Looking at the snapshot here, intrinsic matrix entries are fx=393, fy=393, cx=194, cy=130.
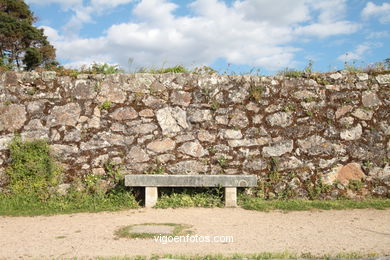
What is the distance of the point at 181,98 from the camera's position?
249 inches

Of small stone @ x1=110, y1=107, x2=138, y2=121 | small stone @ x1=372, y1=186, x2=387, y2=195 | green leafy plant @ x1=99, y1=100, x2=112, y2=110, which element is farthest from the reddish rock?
green leafy plant @ x1=99, y1=100, x2=112, y2=110

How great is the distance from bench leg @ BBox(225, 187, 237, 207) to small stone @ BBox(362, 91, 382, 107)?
2648 mm

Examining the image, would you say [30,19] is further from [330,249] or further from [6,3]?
[330,249]

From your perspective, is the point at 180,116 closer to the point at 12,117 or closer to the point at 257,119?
the point at 257,119

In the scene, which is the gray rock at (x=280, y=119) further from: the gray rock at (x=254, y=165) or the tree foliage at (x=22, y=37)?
the tree foliage at (x=22, y=37)

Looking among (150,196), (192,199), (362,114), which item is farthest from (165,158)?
(362,114)

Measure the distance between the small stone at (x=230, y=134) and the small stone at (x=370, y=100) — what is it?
215cm

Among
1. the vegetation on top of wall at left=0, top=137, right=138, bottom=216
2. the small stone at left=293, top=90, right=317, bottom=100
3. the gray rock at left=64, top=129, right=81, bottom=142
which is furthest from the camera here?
the small stone at left=293, top=90, right=317, bottom=100

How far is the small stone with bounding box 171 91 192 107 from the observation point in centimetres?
632

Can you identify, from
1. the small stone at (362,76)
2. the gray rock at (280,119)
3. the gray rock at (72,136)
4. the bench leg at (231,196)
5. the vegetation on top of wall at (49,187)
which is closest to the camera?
the vegetation on top of wall at (49,187)

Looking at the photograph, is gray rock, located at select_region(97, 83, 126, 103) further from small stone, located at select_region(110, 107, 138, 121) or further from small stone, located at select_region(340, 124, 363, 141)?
small stone, located at select_region(340, 124, 363, 141)

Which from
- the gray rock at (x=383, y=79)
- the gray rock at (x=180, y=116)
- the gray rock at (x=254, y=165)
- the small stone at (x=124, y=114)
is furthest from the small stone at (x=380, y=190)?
the small stone at (x=124, y=114)

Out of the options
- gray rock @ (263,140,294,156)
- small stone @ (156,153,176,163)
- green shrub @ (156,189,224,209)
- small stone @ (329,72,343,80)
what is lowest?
green shrub @ (156,189,224,209)

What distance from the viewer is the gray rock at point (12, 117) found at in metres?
6.08
